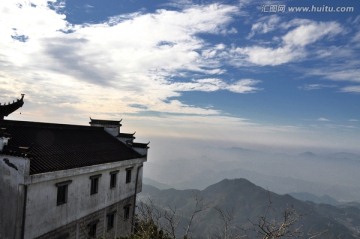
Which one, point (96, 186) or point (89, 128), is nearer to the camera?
point (96, 186)

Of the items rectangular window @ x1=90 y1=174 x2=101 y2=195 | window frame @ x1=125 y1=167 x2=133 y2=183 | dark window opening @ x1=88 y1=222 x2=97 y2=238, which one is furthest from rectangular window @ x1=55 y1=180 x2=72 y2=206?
window frame @ x1=125 y1=167 x2=133 y2=183

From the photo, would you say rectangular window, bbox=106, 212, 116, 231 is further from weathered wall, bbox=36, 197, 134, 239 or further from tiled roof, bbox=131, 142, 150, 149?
tiled roof, bbox=131, 142, 150, 149

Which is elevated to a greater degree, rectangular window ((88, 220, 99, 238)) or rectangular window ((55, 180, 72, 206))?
rectangular window ((55, 180, 72, 206))

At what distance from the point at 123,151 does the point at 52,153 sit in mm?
9376

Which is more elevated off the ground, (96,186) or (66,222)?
(96,186)

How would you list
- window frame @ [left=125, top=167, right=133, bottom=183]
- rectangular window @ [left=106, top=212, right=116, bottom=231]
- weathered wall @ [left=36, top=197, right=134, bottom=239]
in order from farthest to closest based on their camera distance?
window frame @ [left=125, top=167, right=133, bottom=183]
rectangular window @ [left=106, top=212, right=116, bottom=231]
weathered wall @ [left=36, top=197, right=134, bottom=239]

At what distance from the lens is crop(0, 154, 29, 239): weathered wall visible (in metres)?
14.3

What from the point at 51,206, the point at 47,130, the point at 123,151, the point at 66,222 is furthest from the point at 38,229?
the point at 123,151

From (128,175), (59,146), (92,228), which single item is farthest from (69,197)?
(128,175)

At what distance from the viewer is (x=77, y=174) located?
732 inches

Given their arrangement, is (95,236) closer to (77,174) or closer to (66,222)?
(66,222)

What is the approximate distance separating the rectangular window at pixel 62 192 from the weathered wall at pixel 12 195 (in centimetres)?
272

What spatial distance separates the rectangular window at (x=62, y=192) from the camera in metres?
17.3

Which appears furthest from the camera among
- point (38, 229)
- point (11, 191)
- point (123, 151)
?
point (123, 151)
